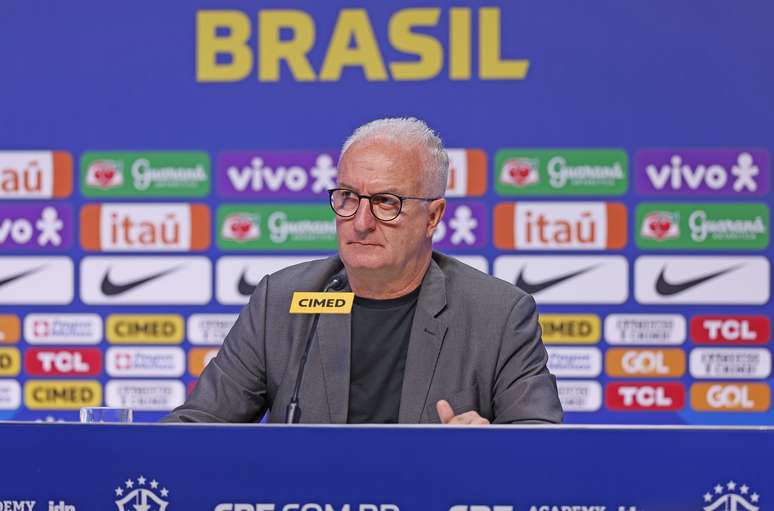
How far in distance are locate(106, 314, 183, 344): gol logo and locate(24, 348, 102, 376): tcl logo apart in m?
0.15

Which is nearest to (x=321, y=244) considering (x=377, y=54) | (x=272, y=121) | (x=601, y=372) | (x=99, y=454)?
(x=272, y=121)

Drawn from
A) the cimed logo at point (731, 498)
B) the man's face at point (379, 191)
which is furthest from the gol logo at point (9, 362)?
the cimed logo at point (731, 498)

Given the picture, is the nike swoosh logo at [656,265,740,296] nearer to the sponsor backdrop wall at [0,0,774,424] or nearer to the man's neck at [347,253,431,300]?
the sponsor backdrop wall at [0,0,774,424]

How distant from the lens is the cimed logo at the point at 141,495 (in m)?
1.35

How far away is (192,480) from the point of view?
1.35 meters

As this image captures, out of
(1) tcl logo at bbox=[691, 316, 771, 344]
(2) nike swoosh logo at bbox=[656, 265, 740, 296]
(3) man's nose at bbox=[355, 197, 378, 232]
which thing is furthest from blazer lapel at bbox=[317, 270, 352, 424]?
(1) tcl logo at bbox=[691, 316, 771, 344]

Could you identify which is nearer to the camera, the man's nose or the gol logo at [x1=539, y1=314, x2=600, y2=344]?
the man's nose

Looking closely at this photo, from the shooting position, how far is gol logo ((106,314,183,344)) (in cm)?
411

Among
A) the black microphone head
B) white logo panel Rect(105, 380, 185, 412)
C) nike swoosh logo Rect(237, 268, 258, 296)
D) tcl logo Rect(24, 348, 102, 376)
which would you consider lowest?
white logo panel Rect(105, 380, 185, 412)

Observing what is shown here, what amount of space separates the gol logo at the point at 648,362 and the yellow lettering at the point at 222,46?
1.86 meters

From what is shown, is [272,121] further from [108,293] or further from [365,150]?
[365,150]

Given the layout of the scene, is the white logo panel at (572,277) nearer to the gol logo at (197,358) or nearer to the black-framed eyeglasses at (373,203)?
the gol logo at (197,358)

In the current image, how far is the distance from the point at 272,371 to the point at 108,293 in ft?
6.94

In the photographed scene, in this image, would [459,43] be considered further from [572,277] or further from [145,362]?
[145,362]
